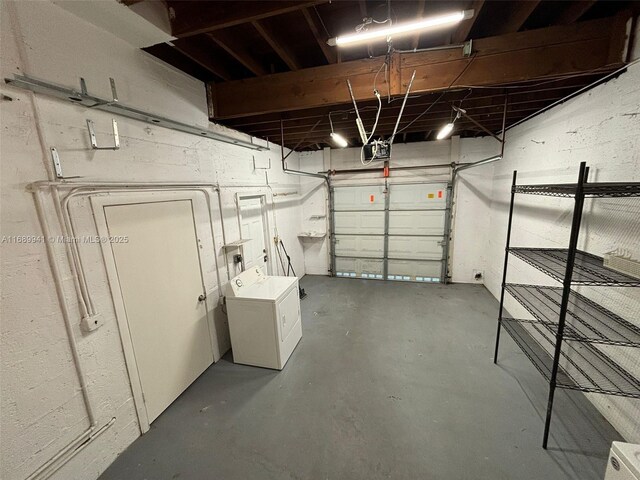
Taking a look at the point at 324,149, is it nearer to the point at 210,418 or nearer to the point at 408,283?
the point at 408,283

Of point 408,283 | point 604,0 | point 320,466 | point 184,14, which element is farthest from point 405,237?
point 184,14

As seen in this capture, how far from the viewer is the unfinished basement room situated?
1.42 metres

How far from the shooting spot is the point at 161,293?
2154mm

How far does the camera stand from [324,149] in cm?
510

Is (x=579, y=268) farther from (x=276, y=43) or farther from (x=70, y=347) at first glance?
(x=70, y=347)

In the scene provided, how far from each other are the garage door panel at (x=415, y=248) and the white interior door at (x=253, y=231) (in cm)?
265

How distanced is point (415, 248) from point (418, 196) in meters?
1.03

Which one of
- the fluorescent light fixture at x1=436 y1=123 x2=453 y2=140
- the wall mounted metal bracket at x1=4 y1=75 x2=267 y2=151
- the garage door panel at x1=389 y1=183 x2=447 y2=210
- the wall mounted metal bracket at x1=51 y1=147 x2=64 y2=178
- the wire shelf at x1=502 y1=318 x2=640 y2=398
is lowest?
the wire shelf at x1=502 y1=318 x2=640 y2=398

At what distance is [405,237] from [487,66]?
3.33 meters

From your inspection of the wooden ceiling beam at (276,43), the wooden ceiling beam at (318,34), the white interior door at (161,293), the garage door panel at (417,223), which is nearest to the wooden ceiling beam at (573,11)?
the wooden ceiling beam at (318,34)

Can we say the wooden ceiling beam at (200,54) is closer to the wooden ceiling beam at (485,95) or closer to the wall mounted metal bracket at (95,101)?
the wall mounted metal bracket at (95,101)

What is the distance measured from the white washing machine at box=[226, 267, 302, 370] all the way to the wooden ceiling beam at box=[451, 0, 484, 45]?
267 cm

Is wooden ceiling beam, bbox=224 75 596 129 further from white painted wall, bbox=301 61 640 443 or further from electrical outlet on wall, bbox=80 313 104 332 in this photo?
electrical outlet on wall, bbox=80 313 104 332

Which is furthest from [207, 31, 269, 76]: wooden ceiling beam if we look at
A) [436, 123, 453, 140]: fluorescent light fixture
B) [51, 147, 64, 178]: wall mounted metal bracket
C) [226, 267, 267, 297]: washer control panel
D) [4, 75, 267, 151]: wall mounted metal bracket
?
[436, 123, 453, 140]: fluorescent light fixture
